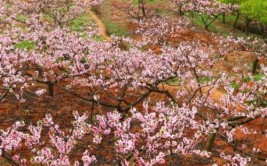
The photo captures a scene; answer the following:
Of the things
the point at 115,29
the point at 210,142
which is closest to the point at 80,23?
the point at 115,29

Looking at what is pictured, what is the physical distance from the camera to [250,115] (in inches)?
575

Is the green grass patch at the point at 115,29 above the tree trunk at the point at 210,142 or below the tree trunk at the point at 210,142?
below

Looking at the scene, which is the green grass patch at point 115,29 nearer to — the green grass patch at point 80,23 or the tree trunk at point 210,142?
the green grass patch at point 80,23

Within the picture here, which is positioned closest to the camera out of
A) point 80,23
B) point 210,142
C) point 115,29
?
point 210,142

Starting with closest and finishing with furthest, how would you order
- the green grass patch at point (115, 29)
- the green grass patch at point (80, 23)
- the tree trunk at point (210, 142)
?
1. the tree trunk at point (210, 142)
2. the green grass patch at point (80, 23)
3. the green grass patch at point (115, 29)

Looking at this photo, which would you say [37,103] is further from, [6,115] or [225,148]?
[225,148]

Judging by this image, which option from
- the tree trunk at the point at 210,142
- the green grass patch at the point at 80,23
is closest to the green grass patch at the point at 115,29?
the green grass patch at the point at 80,23

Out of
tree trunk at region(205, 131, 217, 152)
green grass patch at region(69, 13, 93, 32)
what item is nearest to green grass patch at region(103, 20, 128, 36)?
green grass patch at region(69, 13, 93, 32)

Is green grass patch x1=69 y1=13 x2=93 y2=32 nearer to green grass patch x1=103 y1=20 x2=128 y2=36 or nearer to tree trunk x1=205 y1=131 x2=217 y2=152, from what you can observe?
green grass patch x1=103 y1=20 x2=128 y2=36

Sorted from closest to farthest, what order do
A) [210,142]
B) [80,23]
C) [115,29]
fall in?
[210,142], [80,23], [115,29]

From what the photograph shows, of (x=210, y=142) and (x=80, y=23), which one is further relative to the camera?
Answer: (x=80, y=23)

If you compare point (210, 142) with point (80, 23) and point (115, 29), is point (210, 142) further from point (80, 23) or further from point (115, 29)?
point (115, 29)

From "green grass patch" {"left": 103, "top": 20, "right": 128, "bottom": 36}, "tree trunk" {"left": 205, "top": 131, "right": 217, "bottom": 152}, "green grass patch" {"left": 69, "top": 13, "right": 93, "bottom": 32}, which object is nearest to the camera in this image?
"tree trunk" {"left": 205, "top": 131, "right": 217, "bottom": 152}

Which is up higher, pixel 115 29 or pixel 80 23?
pixel 80 23
